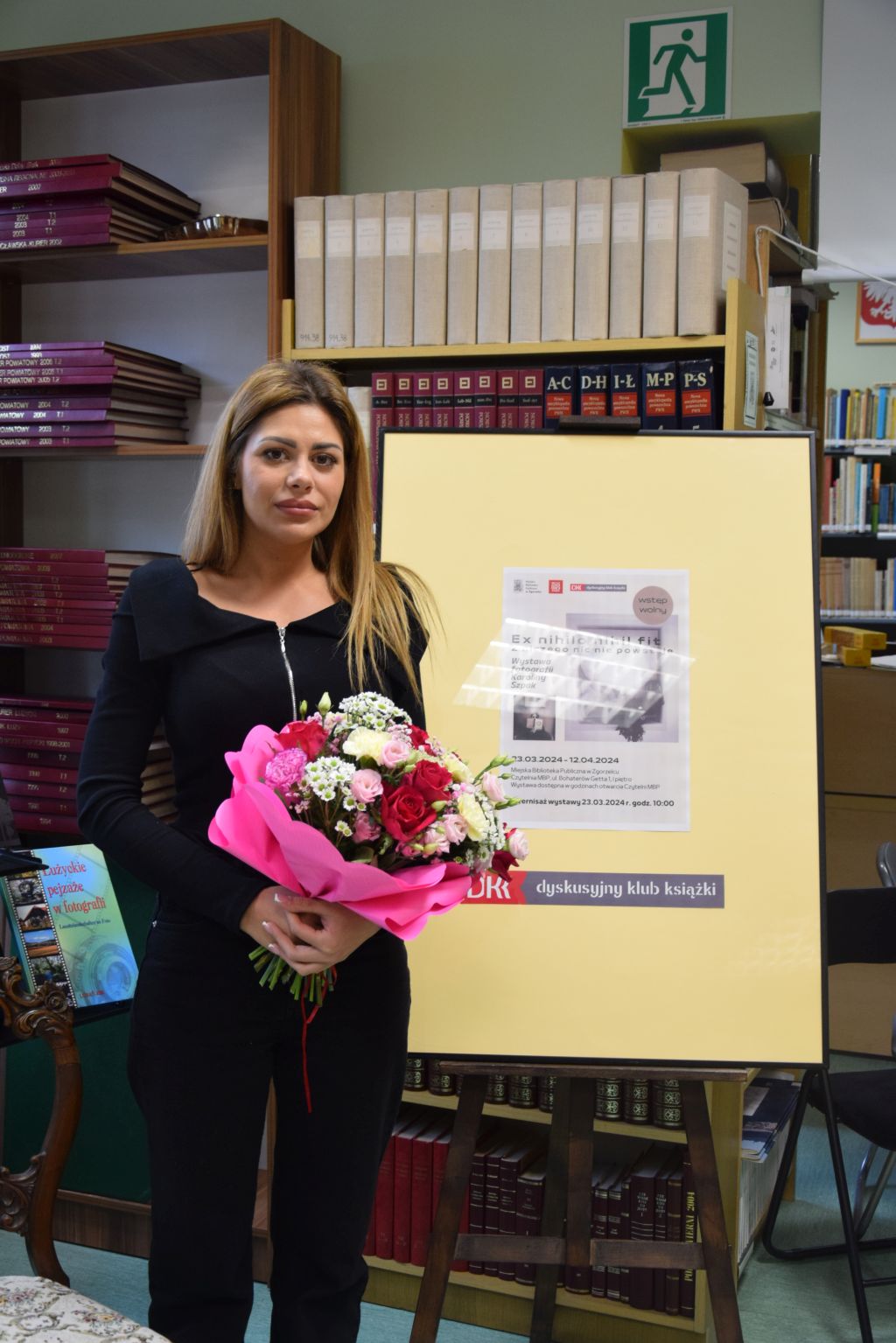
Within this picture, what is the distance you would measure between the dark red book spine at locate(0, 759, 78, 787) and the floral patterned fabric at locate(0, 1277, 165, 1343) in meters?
1.42

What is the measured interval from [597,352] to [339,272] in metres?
0.59

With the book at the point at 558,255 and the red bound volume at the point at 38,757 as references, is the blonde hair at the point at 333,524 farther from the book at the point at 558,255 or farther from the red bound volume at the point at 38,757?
the red bound volume at the point at 38,757

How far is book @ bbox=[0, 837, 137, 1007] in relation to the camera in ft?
8.39

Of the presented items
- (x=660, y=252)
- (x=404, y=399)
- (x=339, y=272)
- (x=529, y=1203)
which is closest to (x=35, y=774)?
(x=404, y=399)

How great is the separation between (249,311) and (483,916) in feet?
5.72

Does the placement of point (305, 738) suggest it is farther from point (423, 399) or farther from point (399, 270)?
point (399, 270)

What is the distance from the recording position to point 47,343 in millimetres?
2799

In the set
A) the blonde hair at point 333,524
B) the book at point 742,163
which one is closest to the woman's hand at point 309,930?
the blonde hair at point 333,524

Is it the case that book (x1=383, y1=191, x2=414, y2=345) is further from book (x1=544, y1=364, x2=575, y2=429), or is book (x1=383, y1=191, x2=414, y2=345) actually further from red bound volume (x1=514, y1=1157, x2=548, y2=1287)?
red bound volume (x1=514, y1=1157, x2=548, y2=1287)

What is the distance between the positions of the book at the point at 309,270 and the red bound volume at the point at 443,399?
277 millimetres

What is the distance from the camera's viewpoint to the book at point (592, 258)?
254 centimetres

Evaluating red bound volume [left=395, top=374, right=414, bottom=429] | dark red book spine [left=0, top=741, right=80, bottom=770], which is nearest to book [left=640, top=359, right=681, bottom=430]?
red bound volume [left=395, top=374, right=414, bottom=429]

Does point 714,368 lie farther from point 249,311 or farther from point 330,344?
point 249,311

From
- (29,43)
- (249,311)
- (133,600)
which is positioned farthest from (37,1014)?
(29,43)
